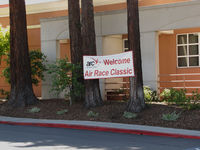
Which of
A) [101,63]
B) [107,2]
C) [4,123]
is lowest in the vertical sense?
[4,123]

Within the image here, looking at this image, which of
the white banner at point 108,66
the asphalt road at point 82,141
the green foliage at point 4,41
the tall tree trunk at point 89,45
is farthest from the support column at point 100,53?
the asphalt road at point 82,141

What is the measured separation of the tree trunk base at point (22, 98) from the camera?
19.3 metres

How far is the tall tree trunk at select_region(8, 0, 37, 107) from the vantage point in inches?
765

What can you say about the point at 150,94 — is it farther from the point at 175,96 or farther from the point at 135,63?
the point at 135,63

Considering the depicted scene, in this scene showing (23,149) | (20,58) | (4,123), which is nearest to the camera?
(23,149)

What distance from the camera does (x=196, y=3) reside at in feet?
60.1

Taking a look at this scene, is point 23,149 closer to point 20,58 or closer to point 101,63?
point 101,63

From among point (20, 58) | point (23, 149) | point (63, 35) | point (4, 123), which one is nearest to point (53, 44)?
point (63, 35)

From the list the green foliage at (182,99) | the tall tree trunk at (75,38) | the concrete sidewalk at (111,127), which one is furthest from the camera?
the tall tree trunk at (75,38)

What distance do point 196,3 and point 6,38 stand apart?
12.6 metres

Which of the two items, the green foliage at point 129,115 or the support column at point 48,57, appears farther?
the support column at point 48,57

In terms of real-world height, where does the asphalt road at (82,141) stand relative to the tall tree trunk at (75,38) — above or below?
below

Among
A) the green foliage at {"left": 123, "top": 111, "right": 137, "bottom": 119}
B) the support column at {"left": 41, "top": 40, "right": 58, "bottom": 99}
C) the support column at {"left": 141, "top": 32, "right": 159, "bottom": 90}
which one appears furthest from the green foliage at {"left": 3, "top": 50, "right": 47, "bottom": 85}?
the green foliage at {"left": 123, "top": 111, "right": 137, "bottom": 119}

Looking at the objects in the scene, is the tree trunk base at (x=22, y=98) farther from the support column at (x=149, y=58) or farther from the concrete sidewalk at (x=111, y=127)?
the support column at (x=149, y=58)
